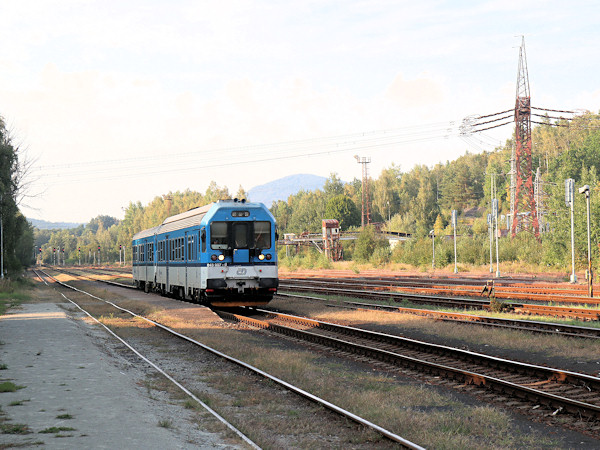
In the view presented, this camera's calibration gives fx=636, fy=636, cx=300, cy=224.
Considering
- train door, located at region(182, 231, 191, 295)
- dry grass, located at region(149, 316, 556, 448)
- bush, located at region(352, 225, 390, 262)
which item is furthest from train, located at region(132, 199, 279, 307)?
bush, located at region(352, 225, 390, 262)

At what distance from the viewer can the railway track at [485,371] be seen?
9.02 meters

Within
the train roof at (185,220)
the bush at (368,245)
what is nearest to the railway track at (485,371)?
the train roof at (185,220)

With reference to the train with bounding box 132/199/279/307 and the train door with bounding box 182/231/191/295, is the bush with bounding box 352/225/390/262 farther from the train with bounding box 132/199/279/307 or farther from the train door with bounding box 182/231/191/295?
the train with bounding box 132/199/279/307

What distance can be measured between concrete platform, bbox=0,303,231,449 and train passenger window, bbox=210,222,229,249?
22.1 feet

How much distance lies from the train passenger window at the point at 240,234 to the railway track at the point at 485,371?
18.0 feet

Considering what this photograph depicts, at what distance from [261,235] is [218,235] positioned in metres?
1.53

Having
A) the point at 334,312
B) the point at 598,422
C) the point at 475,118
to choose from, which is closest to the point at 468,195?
the point at 475,118

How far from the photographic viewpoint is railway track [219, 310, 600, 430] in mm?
9023

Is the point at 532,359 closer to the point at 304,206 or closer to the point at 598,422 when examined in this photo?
the point at 598,422

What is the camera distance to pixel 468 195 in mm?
163000

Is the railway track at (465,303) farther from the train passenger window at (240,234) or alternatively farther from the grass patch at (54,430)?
the grass patch at (54,430)

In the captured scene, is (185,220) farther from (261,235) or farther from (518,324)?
(518,324)

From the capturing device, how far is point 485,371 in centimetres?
1148

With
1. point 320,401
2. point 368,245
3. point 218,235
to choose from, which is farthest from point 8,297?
point 368,245
